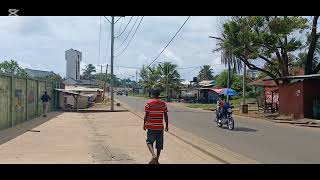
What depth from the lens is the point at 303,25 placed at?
99.9ft

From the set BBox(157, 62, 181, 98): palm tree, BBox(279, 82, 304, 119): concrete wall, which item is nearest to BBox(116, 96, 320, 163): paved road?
BBox(279, 82, 304, 119): concrete wall

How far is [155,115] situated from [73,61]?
80.3 m

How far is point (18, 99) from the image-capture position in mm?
21547

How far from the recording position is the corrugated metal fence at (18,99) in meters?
18.6

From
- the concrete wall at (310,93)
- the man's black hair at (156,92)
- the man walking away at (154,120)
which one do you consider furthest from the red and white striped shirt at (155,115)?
the concrete wall at (310,93)

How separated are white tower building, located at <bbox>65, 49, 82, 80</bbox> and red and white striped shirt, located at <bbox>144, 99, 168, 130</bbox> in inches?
2906

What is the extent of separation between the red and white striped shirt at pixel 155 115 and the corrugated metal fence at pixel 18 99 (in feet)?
30.4

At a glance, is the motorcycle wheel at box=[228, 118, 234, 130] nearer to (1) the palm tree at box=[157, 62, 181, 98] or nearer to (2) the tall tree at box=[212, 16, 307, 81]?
(2) the tall tree at box=[212, 16, 307, 81]

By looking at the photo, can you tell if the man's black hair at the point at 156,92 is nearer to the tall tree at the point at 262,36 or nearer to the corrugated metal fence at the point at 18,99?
the corrugated metal fence at the point at 18,99

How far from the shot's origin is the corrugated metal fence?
18.6m

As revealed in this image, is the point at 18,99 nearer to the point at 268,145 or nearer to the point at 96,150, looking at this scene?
the point at 96,150
